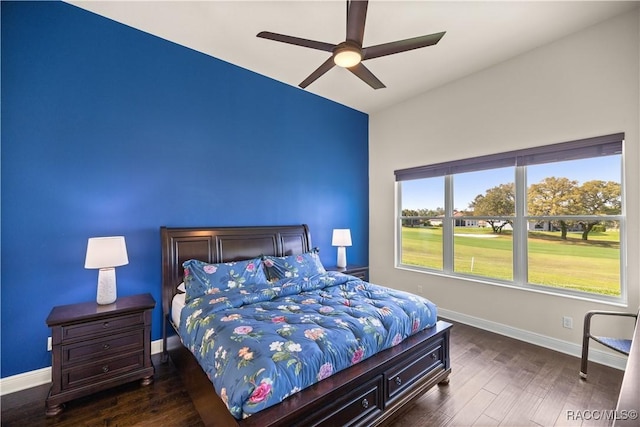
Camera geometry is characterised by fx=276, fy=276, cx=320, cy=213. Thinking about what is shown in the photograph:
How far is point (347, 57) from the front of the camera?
2.18 meters

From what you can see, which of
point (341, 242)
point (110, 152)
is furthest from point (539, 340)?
point (110, 152)

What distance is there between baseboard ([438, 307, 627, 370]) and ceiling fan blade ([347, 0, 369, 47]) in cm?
365

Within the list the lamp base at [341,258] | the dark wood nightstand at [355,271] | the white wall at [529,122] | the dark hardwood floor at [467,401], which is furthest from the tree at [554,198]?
the lamp base at [341,258]

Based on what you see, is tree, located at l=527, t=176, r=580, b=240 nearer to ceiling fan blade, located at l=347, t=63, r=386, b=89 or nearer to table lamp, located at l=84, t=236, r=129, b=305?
ceiling fan blade, located at l=347, t=63, r=386, b=89

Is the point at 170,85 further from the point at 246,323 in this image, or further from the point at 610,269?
the point at 610,269

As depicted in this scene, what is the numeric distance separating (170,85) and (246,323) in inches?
109

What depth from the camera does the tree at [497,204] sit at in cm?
360

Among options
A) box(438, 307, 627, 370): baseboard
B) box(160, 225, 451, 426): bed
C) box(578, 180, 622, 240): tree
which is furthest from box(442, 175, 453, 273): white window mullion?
box(160, 225, 451, 426): bed

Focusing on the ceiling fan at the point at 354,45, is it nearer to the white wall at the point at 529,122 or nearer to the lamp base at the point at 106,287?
the white wall at the point at 529,122

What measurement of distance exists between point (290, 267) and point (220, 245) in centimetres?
88

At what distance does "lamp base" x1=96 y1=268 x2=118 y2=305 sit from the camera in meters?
2.40

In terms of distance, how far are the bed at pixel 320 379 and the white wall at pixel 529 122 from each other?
5.28ft

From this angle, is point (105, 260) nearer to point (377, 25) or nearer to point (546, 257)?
point (377, 25)

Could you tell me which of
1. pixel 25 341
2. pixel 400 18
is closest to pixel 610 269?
pixel 400 18
